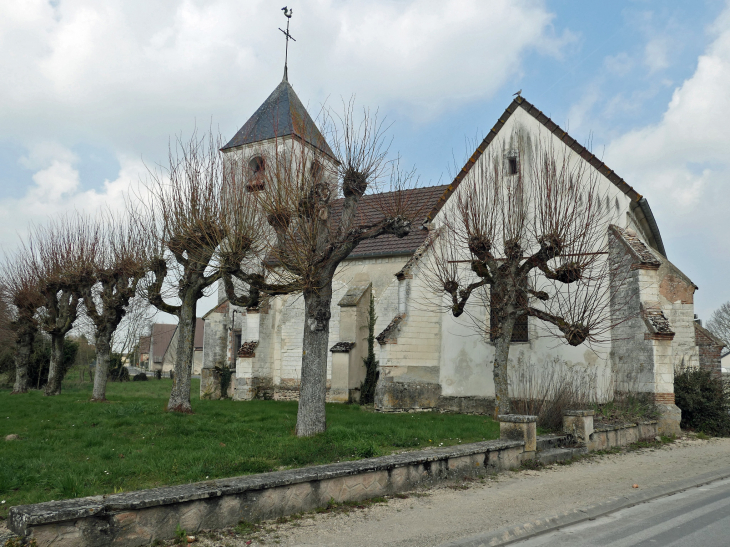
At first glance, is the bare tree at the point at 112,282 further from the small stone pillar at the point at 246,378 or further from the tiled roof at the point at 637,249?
the tiled roof at the point at 637,249

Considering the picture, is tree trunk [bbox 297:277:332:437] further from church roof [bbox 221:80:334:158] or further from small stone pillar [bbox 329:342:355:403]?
church roof [bbox 221:80:334:158]

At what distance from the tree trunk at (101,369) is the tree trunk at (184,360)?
4.10 m

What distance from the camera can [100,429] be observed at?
9719mm

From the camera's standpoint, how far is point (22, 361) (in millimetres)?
21375

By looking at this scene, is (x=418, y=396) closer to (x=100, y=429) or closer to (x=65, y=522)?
(x=100, y=429)

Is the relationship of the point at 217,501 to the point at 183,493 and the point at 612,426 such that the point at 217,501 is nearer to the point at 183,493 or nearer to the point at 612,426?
the point at 183,493

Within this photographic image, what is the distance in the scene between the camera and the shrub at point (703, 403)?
13.3m

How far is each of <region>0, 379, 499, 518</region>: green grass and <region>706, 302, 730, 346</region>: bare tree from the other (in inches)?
2247

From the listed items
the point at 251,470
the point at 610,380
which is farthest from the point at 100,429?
the point at 610,380

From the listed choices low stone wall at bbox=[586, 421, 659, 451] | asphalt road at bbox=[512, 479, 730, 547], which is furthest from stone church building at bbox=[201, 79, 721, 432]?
asphalt road at bbox=[512, 479, 730, 547]

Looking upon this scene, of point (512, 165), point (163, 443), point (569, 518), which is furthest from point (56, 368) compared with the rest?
point (569, 518)

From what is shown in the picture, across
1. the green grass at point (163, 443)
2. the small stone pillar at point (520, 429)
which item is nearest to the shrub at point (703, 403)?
the green grass at point (163, 443)

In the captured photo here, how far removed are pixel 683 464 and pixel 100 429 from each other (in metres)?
9.93

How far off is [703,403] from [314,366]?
9808 millimetres
